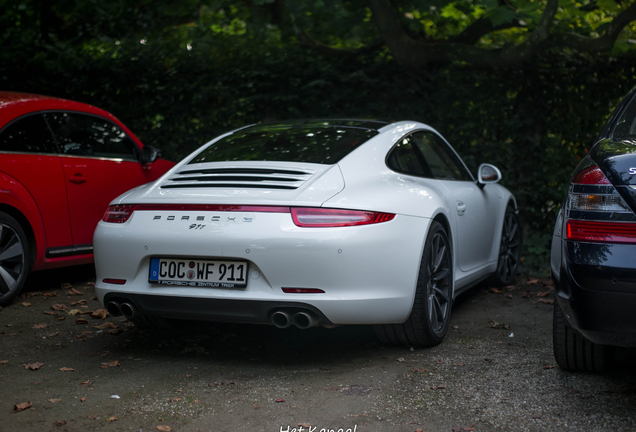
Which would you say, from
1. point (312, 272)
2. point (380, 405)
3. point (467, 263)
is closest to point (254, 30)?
point (467, 263)

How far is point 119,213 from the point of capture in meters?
Answer: 3.79

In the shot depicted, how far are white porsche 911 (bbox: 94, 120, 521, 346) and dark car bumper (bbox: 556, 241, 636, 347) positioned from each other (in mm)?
1015

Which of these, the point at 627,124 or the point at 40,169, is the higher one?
the point at 627,124

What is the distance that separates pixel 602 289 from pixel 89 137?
188 inches

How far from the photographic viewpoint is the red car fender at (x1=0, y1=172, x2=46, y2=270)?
5.00m

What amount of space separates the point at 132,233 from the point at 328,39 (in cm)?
647

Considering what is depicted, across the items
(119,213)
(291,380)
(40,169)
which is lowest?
(291,380)

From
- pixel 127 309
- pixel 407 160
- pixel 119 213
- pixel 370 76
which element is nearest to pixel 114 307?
pixel 127 309

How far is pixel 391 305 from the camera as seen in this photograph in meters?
3.58

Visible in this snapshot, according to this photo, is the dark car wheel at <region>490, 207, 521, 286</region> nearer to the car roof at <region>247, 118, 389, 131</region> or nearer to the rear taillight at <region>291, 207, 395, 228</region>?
the car roof at <region>247, 118, 389, 131</region>

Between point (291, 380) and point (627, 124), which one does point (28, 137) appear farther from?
point (627, 124)

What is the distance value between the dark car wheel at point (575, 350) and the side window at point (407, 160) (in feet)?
4.36

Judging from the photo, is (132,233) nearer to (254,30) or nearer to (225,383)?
(225,383)

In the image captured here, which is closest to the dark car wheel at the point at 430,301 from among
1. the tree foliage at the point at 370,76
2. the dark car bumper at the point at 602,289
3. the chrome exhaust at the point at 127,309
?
the dark car bumper at the point at 602,289
